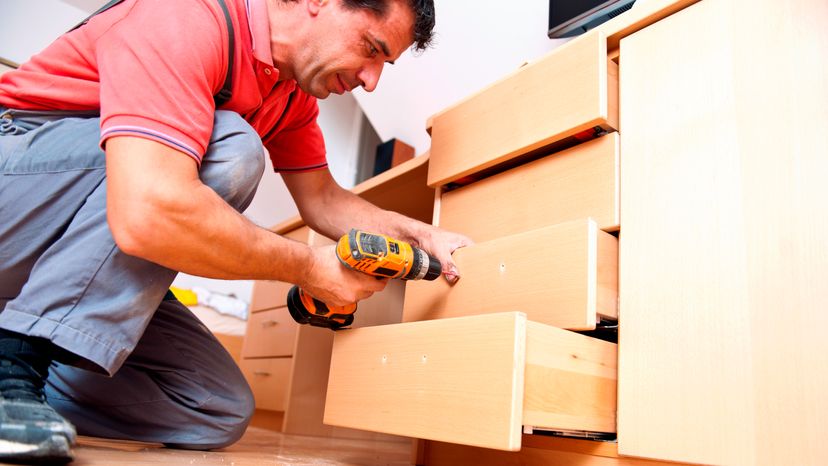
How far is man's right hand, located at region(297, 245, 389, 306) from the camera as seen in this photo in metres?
0.92

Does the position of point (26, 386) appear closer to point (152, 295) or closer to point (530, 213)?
point (152, 295)

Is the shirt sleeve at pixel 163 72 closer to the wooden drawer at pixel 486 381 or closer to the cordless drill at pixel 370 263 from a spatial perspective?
the cordless drill at pixel 370 263

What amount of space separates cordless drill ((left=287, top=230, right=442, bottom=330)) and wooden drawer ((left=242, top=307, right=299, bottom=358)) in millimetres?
992

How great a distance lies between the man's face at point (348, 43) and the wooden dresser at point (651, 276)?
26 centimetres

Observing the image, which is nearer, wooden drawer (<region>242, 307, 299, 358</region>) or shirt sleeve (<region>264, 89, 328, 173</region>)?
shirt sleeve (<region>264, 89, 328, 173</region>)

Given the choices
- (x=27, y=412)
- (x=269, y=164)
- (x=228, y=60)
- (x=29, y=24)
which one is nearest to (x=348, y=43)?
(x=228, y=60)

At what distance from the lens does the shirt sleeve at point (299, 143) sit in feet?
4.17

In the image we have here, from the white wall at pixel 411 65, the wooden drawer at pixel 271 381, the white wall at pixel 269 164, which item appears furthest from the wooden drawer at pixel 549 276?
the white wall at pixel 269 164

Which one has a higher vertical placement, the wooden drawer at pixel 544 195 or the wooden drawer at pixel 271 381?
the wooden drawer at pixel 544 195

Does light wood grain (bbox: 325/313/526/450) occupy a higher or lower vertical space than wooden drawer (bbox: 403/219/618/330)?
lower

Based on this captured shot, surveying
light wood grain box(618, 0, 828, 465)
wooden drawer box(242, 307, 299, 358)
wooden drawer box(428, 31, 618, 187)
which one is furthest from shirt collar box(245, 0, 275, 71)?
wooden drawer box(242, 307, 299, 358)

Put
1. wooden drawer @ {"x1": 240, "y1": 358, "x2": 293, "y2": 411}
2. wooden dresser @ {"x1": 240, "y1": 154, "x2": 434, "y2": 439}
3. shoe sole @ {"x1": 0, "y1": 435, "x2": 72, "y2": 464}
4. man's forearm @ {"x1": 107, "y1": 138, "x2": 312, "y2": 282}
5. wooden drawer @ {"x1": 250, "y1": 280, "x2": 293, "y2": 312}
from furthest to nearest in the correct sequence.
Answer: wooden drawer @ {"x1": 250, "y1": 280, "x2": 293, "y2": 312} → wooden drawer @ {"x1": 240, "y1": 358, "x2": 293, "y2": 411} → wooden dresser @ {"x1": 240, "y1": 154, "x2": 434, "y2": 439} → man's forearm @ {"x1": 107, "y1": 138, "x2": 312, "y2": 282} → shoe sole @ {"x1": 0, "y1": 435, "x2": 72, "y2": 464}

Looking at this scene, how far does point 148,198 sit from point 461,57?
1514 millimetres

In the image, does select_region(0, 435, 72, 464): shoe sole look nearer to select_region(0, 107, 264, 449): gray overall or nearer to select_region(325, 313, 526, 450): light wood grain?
select_region(0, 107, 264, 449): gray overall
